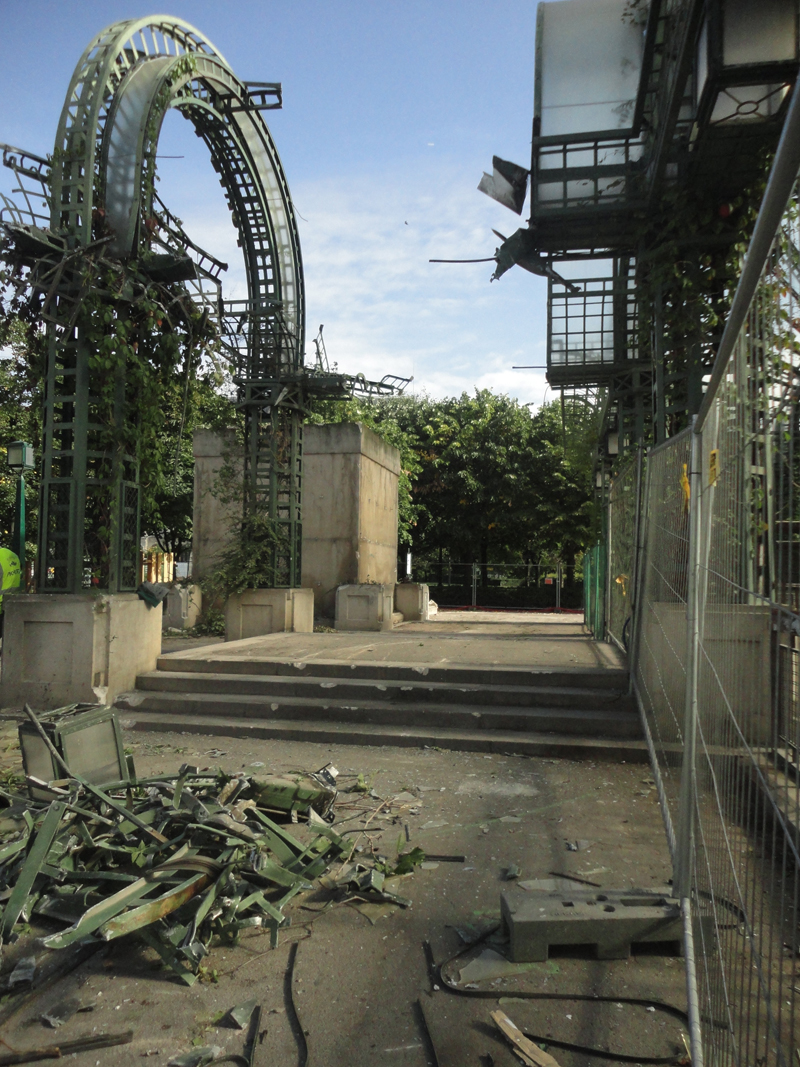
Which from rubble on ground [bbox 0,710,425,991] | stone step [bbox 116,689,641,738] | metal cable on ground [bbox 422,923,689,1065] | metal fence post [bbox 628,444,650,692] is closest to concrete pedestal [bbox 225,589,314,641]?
stone step [bbox 116,689,641,738]

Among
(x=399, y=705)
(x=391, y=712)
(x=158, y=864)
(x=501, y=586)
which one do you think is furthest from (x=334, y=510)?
(x=501, y=586)

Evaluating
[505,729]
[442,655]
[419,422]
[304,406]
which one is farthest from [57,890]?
[419,422]

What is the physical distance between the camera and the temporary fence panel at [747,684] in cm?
121

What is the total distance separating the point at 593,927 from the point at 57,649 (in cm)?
589

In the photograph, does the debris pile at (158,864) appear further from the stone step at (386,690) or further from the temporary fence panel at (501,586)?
the temporary fence panel at (501,586)

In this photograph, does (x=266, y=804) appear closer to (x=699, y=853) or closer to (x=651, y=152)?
(x=699, y=853)

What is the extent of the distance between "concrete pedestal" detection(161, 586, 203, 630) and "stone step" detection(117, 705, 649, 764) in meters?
6.78

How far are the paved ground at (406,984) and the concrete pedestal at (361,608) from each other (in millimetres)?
9047

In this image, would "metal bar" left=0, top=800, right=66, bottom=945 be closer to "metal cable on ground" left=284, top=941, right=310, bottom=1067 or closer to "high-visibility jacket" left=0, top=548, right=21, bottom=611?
"metal cable on ground" left=284, top=941, right=310, bottom=1067

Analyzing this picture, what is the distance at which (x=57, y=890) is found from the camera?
3.19 metres

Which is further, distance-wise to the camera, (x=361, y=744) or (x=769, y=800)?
(x=361, y=744)

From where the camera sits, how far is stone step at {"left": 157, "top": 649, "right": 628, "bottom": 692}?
7.00m

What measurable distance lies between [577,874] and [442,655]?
16.3ft

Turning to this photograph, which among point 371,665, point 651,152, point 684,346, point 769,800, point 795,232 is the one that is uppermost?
point 651,152
